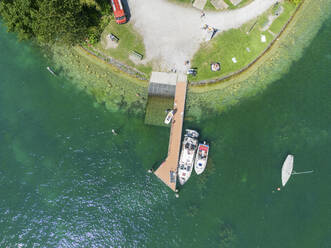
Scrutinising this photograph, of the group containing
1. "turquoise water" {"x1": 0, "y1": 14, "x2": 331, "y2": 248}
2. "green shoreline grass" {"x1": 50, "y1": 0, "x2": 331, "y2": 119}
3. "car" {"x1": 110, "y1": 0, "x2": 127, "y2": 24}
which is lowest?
"turquoise water" {"x1": 0, "y1": 14, "x2": 331, "y2": 248}

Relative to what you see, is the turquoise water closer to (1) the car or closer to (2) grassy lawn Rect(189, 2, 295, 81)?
(2) grassy lawn Rect(189, 2, 295, 81)

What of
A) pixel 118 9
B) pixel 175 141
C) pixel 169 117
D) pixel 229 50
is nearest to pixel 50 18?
pixel 118 9

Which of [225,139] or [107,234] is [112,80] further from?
[107,234]

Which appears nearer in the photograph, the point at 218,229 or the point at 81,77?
the point at 218,229

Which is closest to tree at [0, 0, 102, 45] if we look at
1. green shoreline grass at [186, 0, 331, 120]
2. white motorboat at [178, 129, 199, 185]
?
green shoreline grass at [186, 0, 331, 120]

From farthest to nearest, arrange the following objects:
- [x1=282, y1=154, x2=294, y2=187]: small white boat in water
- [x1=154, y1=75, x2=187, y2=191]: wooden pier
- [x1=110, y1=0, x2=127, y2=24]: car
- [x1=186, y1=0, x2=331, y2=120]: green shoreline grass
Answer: [x1=186, y1=0, x2=331, y2=120]: green shoreline grass
[x1=154, y1=75, x2=187, y2=191]: wooden pier
[x1=282, y1=154, x2=294, y2=187]: small white boat in water
[x1=110, y1=0, x2=127, y2=24]: car

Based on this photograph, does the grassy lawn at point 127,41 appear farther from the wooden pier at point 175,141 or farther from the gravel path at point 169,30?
the wooden pier at point 175,141

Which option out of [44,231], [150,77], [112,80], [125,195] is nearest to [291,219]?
[125,195]
